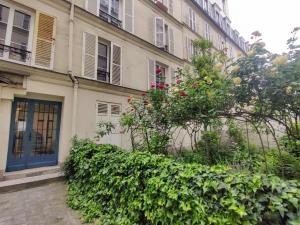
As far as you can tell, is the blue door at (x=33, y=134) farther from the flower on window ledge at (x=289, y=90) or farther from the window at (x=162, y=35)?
the window at (x=162, y=35)

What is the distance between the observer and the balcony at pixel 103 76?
7620 millimetres

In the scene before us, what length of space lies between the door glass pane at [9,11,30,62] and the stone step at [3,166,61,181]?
3473mm

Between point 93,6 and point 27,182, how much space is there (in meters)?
7.08

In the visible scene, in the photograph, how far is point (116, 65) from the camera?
26.6 ft

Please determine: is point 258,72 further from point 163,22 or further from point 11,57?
point 163,22

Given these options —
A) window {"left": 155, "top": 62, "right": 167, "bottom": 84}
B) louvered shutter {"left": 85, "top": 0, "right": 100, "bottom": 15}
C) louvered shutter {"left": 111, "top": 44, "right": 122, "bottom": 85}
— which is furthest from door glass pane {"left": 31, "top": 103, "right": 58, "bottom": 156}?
louvered shutter {"left": 85, "top": 0, "right": 100, "bottom": 15}

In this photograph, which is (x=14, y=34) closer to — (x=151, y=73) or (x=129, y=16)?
(x=129, y=16)

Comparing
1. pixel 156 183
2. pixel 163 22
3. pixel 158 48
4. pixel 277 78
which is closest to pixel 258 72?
pixel 277 78

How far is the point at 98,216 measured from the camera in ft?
11.1

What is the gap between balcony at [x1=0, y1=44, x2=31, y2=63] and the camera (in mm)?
5285

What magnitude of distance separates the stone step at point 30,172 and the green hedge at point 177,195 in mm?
2020

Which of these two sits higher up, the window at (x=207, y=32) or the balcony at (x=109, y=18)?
the window at (x=207, y=32)

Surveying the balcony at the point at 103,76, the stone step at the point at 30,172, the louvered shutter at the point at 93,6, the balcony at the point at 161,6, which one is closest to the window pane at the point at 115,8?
the louvered shutter at the point at 93,6

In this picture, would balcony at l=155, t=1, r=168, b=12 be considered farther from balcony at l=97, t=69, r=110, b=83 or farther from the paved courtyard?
the paved courtyard
